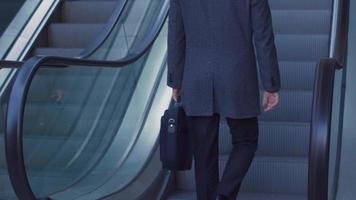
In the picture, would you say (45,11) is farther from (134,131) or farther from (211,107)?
(211,107)

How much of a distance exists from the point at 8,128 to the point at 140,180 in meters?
1.36

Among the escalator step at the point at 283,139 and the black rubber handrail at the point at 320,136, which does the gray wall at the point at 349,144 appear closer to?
the escalator step at the point at 283,139

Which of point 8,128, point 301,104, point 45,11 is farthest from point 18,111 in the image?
point 45,11

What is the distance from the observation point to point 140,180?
4492mm

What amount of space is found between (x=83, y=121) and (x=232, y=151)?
1396 mm

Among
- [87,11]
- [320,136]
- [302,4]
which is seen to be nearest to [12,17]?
[87,11]

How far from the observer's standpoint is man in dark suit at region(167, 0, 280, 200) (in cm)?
362

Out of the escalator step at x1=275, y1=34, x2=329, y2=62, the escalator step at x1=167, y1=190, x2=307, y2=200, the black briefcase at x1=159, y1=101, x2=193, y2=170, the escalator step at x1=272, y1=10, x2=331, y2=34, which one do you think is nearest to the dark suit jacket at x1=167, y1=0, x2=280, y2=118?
the black briefcase at x1=159, y1=101, x2=193, y2=170

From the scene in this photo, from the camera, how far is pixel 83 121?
487 cm

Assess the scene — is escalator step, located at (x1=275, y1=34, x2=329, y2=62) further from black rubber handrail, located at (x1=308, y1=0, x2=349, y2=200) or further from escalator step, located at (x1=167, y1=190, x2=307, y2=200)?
black rubber handrail, located at (x1=308, y1=0, x2=349, y2=200)

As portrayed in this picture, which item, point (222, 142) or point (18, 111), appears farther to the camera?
point (222, 142)

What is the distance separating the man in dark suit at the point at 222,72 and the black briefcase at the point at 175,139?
0.20 ft

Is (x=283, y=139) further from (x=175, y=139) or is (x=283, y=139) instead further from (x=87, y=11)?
(x=87, y=11)

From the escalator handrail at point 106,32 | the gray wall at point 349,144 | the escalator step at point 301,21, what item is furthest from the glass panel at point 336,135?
the escalator step at point 301,21
